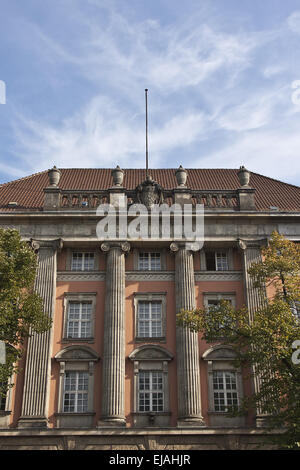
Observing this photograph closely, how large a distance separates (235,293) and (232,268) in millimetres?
1375

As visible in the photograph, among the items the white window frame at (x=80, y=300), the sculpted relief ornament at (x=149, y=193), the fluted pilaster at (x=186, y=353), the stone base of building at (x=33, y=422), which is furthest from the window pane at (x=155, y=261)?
the stone base of building at (x=33, y=422)

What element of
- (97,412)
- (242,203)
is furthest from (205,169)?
(97,412)

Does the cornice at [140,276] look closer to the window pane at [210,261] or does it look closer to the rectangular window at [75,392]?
the window pane at [210,261]

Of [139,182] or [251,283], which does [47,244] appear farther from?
[251,283]

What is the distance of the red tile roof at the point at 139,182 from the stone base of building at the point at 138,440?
11.7 metres

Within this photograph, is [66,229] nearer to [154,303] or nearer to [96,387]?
[154,303]

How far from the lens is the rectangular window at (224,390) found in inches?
1006

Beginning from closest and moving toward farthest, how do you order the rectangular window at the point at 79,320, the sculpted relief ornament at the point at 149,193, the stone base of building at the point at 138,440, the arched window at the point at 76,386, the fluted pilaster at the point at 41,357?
the stone base of building at the point at 138,440 → the fluted pilaster at the point at 41,357 → the arched window at the point at 76,386 → the rectangular window at the point at 79,320 → the sculpted relief ornament at the point at 149,193

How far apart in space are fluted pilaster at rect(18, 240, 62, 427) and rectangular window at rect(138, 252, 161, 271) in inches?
161

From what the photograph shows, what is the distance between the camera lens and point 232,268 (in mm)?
28750

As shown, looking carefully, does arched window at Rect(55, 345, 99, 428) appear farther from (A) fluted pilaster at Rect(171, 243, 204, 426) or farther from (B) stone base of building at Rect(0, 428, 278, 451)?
(A) fluted pilaster at Rect(171, 243, 204, 426)

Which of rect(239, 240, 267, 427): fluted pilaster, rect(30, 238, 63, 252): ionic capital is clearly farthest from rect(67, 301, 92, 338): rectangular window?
rect(239, 240, 267, 427): fluted pilaster

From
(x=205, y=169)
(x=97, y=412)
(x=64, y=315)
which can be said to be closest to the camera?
(x=97, y=412)

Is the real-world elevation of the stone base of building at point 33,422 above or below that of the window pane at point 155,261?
below
